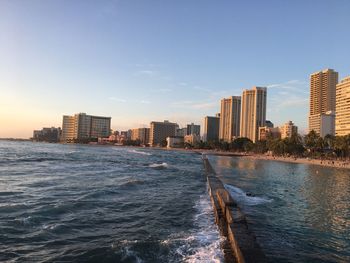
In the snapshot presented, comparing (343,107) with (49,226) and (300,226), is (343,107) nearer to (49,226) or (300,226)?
(300,226)

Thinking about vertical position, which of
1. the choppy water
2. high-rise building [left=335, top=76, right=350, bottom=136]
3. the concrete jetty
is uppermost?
high-rise building [left=335, top=76, right=350, bottom=136]

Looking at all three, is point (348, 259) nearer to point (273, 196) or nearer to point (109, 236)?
point (109, 236)

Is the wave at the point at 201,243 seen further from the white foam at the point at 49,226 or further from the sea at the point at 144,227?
the white foam at the point at 49,226

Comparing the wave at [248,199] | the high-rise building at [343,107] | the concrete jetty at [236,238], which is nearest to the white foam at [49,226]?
the concrete jetty at [236,238]

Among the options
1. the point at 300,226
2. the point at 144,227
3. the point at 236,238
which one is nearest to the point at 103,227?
the point at 144,227

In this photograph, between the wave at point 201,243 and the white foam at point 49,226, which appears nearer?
the wave at point 201,243

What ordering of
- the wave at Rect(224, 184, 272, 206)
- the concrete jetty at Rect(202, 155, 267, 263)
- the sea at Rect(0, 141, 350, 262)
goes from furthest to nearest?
the wave at Rect(224, 184, 272, 206) → the sea at Rect(0, 141, 350, 262) → the concrete jetty at Rect(202, 155, 267, 263)

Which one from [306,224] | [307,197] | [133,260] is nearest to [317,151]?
[307,197]

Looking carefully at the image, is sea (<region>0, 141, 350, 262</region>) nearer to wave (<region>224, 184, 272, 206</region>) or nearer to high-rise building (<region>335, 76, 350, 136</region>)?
wave (<region>224, 184, 272, 206</region>)

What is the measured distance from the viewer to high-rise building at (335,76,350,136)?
548 feet

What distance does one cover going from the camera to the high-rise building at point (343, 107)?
548 feet

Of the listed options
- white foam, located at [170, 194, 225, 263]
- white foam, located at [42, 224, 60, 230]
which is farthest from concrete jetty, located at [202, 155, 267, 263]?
white foam, located at [42, 224, 60, 230]

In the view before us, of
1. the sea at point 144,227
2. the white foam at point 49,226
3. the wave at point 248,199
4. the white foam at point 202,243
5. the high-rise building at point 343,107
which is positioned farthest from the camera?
the high-rise building at point 343,107

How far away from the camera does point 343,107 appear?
563ft
